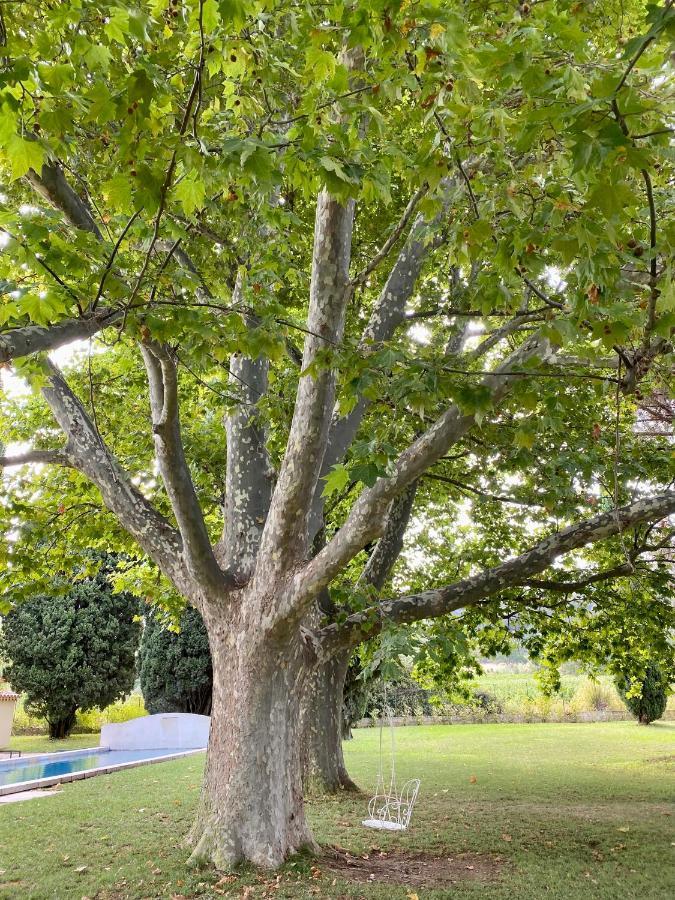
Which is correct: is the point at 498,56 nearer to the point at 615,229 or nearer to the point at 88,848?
the point at 615,229

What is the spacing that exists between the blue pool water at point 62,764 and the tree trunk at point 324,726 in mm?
6335

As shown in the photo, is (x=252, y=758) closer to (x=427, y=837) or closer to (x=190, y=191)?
(x=427, y=837)

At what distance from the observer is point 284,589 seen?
5.50 m

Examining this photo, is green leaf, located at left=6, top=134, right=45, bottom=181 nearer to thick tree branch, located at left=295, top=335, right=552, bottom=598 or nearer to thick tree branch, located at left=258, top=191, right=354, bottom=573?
thick tree branch, located at left=258, top=191, right=354, bottom=573

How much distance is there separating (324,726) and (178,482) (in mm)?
5050

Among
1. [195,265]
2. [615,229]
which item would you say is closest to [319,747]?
[195,265]

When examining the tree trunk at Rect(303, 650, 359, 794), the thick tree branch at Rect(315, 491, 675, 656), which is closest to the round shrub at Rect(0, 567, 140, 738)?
the tree trunk at Rect(303, 650, 359, 794)

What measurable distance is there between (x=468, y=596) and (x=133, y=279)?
4489 mm

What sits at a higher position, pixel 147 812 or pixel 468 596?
pixel 468 596

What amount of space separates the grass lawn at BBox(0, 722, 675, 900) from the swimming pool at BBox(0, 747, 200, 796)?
1.97 feet

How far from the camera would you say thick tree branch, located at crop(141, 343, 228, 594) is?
17.4 ft

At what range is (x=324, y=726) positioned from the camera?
8.94 metres

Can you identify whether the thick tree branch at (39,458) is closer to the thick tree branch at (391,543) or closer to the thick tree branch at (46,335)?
the thick tree branch at (46,335)

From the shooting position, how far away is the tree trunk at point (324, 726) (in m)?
8.80
